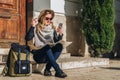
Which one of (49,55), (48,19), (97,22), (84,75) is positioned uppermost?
(48,19)

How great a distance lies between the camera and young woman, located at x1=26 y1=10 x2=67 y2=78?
21.8 ft

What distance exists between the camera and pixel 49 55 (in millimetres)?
6633

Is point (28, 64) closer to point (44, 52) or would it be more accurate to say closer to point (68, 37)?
point (44, 52)

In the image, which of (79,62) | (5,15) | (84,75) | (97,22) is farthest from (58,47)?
(97,22)

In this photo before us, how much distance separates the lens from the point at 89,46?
1012 centimetres

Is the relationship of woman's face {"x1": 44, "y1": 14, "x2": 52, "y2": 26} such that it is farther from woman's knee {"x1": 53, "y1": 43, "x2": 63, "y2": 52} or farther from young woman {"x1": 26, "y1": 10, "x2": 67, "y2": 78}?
woman's knee {"x1": 53, "y1": 43, "x2": 63, "y2": 52}

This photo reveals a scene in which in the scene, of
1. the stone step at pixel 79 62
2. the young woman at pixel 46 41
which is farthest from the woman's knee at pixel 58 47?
the stone step at pixel 79 62

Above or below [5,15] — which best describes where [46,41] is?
below

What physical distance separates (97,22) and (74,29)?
0.79 m

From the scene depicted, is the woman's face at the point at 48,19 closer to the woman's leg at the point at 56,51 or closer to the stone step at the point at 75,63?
the woman's leg at the point at 56,51

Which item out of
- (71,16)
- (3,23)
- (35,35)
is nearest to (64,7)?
(71,16)

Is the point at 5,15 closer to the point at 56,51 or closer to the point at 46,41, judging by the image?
the point at 46,41

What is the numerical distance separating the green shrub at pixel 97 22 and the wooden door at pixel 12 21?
6.07 ft

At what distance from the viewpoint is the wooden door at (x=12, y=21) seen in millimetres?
8492
